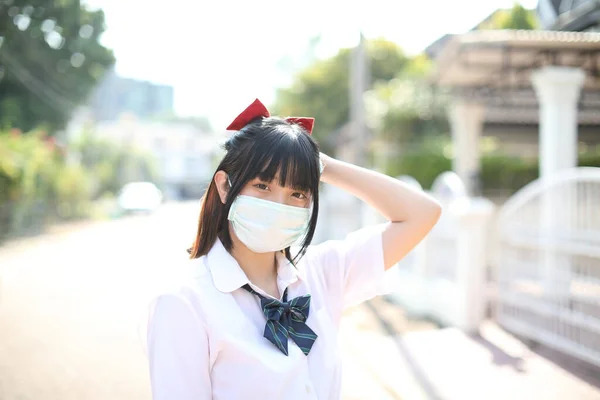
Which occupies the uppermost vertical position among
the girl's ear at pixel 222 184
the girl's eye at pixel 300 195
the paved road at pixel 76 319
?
the girl's ear at pixel 222 184

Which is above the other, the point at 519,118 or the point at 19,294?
the point at 519,118

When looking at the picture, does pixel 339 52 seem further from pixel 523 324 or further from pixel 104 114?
pixel 104 114

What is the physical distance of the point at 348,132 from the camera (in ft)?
70.7

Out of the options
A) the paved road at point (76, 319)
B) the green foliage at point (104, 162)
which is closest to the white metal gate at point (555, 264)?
the paved road at point (76, 319)

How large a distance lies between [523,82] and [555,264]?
517cm

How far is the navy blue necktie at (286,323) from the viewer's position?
1583mm

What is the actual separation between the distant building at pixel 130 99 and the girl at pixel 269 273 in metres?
57.2

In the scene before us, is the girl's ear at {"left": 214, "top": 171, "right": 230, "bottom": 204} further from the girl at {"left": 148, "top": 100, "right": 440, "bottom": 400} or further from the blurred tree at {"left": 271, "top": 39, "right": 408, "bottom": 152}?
the blurred tree at {"left": 271, "top": 39, "right": 408, "bottom": 152}

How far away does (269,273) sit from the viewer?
1876 millimetres

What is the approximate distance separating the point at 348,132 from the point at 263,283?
65.7ft

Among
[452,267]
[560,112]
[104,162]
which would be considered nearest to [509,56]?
[560,112]

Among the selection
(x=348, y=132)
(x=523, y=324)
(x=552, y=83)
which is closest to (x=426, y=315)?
(x=523, y=324)

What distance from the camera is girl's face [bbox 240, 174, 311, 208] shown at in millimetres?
1722

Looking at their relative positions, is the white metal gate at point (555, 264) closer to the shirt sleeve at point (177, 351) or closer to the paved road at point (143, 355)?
the paved road at point (143, 355)
